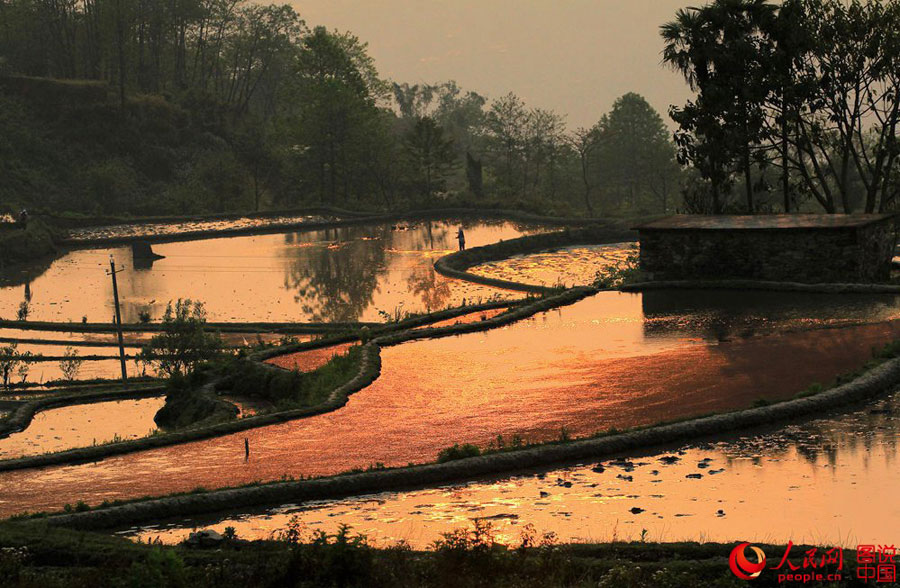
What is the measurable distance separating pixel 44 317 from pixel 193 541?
4367cm

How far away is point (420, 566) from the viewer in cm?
1534

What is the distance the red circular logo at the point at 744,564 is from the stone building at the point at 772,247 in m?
28.0

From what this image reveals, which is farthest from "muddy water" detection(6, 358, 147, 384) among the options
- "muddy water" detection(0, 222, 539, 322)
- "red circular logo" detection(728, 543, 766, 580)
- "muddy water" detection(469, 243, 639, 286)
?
"red circular logo" detection(728, 543, 766, 580)

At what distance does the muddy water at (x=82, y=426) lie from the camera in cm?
3319

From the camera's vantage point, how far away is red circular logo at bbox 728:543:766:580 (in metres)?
14.5

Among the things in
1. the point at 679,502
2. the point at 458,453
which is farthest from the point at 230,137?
the point at 679,502

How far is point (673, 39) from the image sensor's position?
5322cm

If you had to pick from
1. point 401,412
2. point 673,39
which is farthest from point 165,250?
point 401,412

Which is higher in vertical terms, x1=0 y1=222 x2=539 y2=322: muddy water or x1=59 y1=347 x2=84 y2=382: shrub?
x1=0 y1=222 x2=539 y2=322: muddy water

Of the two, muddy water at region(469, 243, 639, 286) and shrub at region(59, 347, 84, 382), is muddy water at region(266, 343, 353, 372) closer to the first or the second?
shrub at region(59, 347, 84, 382)

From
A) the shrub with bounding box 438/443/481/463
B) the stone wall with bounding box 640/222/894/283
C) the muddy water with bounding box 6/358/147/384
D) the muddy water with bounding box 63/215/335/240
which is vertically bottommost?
the muddy water with bounding box 6/358/147/384

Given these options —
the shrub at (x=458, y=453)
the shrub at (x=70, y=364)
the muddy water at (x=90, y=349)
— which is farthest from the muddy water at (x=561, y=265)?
the shrub at (x=458, y=453)

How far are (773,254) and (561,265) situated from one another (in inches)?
862

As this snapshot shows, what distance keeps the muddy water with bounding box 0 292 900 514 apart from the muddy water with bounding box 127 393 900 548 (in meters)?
2.28
